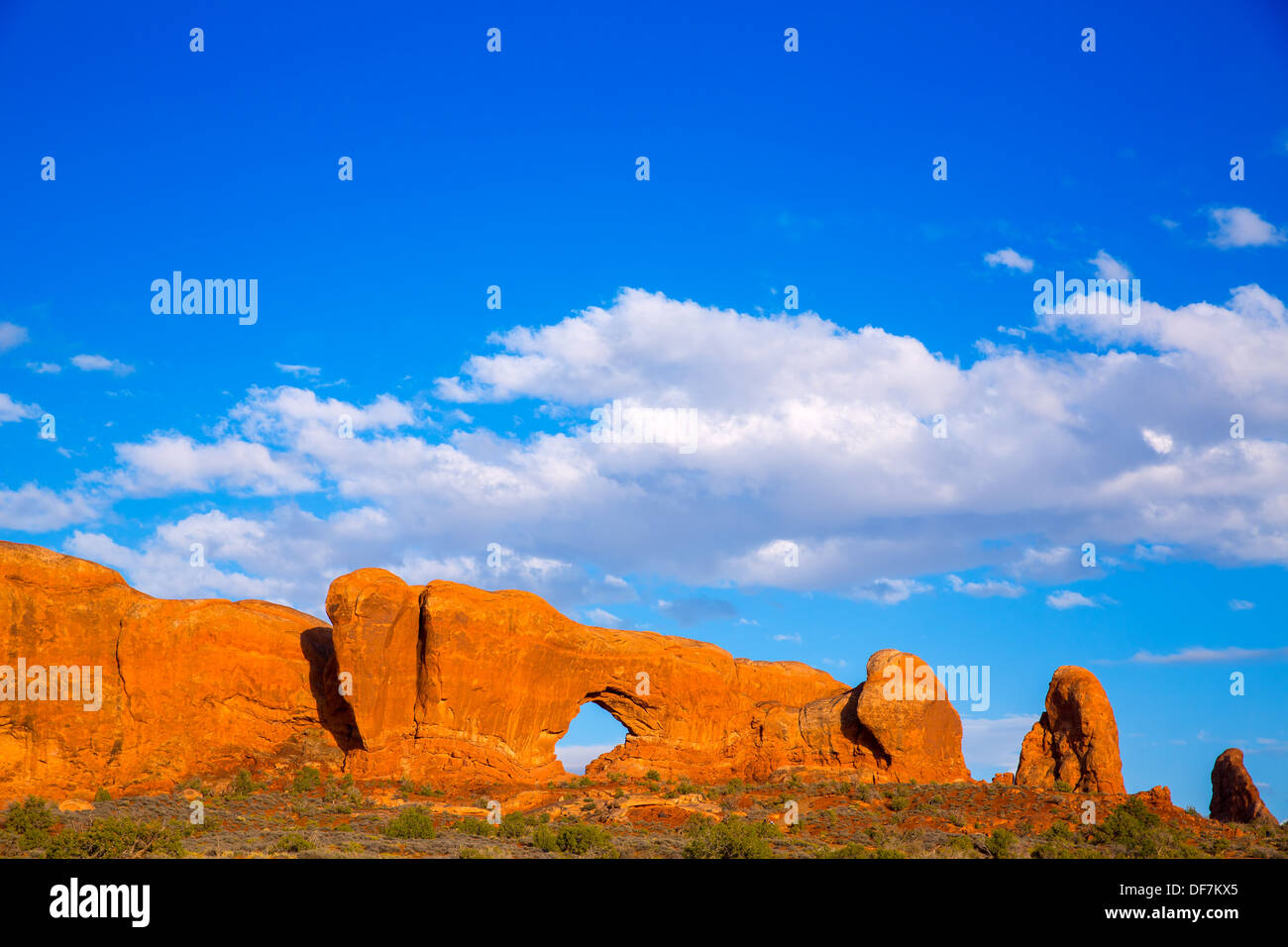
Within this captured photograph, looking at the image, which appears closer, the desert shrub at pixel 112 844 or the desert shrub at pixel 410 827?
the desert shrub at pixel 112 844

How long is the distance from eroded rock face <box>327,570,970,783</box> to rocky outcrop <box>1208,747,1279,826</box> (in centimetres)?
1134

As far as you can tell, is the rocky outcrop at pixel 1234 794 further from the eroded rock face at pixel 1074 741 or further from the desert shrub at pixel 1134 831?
the desert shrub at pixel 1134 831

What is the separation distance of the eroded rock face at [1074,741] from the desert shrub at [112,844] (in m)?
32.3

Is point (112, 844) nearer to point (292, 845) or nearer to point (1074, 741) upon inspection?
point (292, 845)

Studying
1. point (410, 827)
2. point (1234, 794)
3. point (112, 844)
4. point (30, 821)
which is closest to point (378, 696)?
point (410, 827)

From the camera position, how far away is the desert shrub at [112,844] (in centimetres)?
2580

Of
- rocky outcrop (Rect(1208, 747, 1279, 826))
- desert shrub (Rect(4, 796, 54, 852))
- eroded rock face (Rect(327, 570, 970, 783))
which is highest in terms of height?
eroded rock face (Rect(327, 570, 970, 783))

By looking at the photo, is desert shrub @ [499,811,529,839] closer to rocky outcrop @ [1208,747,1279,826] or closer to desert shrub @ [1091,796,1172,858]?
desert shrub @ [1091,796,1172,858]

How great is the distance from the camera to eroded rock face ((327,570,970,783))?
1692 inches

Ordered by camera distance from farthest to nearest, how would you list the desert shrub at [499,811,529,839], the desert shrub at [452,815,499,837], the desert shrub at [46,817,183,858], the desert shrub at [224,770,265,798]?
the desert shrub at [224,770,265,798]
the desert shrub at [452,815,499,837]
the desert shrub at [499,811,529,839]
the desert shrub at [46,817,183,858]

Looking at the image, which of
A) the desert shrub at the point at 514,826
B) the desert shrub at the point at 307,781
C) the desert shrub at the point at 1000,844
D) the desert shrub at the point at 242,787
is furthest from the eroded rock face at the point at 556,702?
the desert shrub at the point at 1000,844

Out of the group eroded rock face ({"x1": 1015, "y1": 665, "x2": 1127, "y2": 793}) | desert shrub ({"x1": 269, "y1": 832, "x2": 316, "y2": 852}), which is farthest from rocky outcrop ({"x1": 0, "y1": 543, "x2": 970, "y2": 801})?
desert shrub ({"x1": 269, "y1": 832, "x2": 316, "y2": 852})
